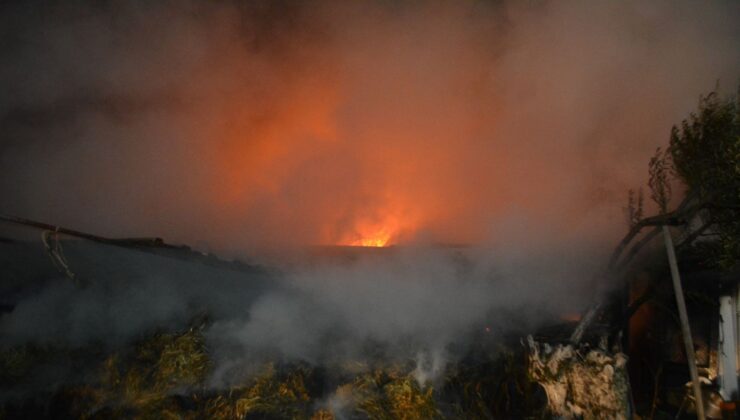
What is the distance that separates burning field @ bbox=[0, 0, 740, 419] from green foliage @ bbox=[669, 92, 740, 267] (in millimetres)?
2212

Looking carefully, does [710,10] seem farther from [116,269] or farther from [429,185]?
[116,269]

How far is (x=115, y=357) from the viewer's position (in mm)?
5789

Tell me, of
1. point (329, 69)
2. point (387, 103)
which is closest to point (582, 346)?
point (387, 103)

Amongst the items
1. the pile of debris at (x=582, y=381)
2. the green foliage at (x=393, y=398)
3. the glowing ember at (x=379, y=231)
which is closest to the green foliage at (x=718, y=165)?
the pile of debris at (x=582, y=381)

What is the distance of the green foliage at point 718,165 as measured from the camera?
264 inches

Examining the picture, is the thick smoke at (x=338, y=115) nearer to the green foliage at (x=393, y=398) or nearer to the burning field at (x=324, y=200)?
the burning field at (x=324, y=200)

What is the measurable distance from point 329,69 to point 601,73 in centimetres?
991

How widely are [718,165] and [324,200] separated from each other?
1087 centimetres

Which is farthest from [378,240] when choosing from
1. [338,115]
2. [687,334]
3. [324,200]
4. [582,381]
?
[687,334]

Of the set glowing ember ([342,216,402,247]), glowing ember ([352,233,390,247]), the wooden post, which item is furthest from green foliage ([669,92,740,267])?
glowing ember ([352,233,390,247])

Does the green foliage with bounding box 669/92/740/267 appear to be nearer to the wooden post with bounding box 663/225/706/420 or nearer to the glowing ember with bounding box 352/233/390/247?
the wooden post with bounding box 663/225/706/420

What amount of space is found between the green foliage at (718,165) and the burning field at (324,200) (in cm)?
221

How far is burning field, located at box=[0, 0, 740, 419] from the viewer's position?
5945 millimetres

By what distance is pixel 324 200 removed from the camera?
569 inches
